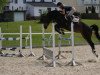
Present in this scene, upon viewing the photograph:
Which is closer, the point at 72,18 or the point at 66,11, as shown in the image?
the point at 72,18

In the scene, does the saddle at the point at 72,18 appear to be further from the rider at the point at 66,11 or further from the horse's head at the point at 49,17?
the horse's head at the point at 49,17

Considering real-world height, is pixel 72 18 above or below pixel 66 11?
below

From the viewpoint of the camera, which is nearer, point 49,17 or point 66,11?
point 49,17

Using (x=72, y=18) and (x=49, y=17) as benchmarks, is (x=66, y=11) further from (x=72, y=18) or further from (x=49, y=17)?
(x=49, y=17)

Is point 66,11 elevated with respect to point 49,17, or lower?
elevated

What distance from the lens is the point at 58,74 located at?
1195 centimetres

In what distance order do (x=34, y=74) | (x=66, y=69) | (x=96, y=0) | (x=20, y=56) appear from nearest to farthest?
(x=34, y=74) < (x=66, y=69) < (x=20, y=56) < (x=96, y=0)

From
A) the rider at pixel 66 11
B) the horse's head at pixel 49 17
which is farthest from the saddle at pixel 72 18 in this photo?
the horse's head at pixel 49 17

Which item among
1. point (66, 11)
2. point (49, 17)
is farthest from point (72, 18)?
point (49, 17)

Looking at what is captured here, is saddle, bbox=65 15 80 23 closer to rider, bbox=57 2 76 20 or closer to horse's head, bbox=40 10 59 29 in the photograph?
rider, bbox=57 2 76 20

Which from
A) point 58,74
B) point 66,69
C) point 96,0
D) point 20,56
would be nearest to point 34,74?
point 58,74

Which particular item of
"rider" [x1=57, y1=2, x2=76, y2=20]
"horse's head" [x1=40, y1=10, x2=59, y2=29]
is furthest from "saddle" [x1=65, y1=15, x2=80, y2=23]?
"horse's head" [x1=40, y1=10, x2=59, y2=29]

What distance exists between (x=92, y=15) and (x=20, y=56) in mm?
60464

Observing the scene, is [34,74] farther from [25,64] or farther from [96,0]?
[96,0]
